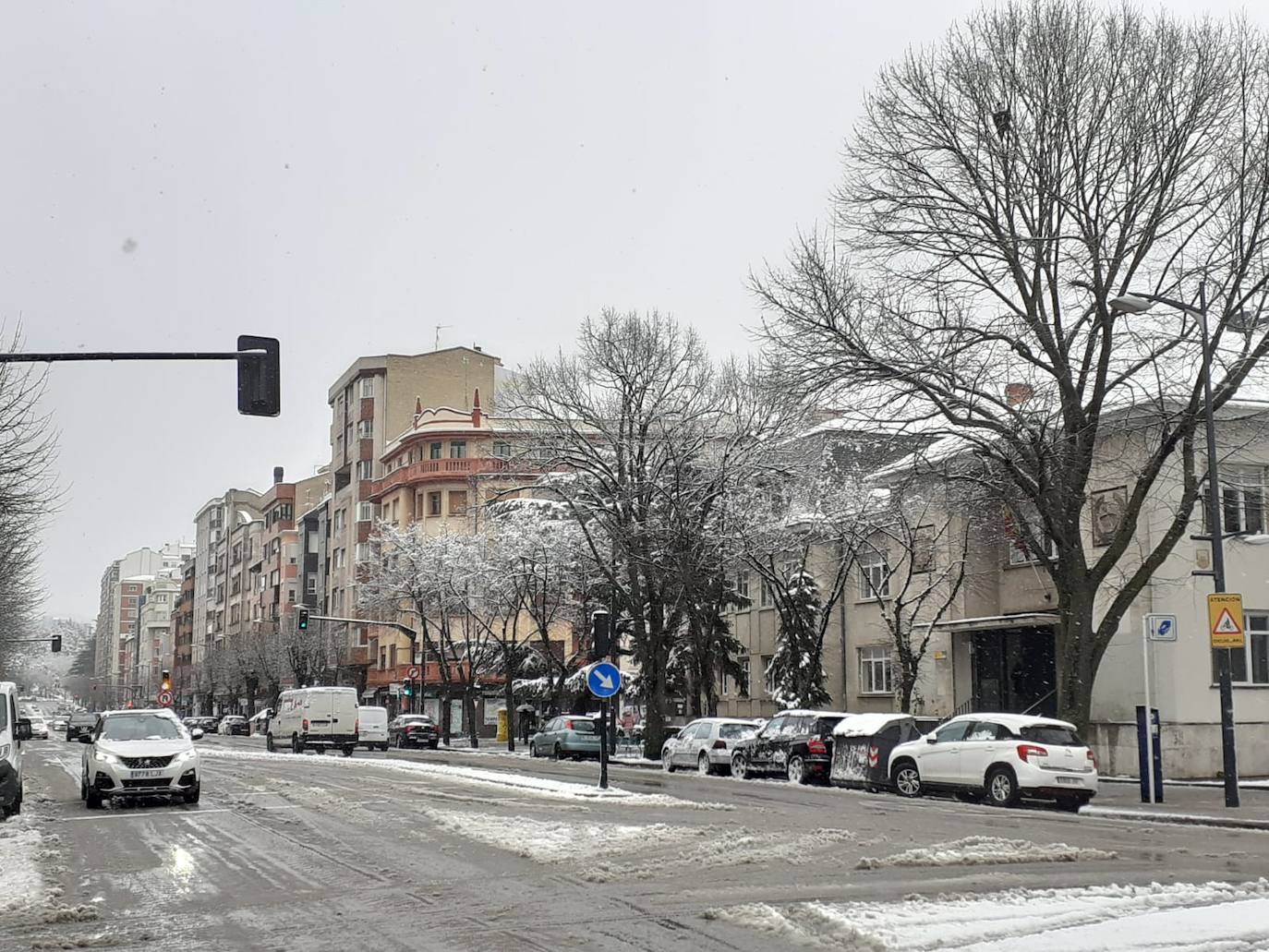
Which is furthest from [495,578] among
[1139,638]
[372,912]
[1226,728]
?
[372,912]

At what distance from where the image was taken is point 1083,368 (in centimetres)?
2598

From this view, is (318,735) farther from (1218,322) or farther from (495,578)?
(1218,322)

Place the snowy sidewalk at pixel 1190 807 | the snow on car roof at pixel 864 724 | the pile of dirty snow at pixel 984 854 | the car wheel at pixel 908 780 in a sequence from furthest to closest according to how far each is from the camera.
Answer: the snow on car roof at pixel 864 724, the car wheel at pixel 908 780, the snowy sidewalk at pixel 1190 807, the pile of dirty snow at pixel 984 854

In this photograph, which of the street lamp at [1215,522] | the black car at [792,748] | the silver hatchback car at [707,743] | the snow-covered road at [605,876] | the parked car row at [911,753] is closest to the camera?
the snow-covered road at [605,876]

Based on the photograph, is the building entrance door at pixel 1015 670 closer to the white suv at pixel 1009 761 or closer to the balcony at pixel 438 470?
the white suv at pixel 1009 761

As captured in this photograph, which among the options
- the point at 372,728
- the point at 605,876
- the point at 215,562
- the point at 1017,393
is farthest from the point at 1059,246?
the point at 215,562

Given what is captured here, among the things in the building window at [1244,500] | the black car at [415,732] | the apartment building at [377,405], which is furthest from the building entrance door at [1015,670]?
the apartment building at [377,405]

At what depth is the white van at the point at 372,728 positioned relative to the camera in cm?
5153

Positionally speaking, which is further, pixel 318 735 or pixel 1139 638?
pixel 318 735

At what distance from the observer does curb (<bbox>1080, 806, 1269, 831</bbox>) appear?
1923cm

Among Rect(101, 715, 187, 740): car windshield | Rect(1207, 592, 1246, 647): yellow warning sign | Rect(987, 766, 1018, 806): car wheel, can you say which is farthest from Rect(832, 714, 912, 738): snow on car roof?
Rect(101, 715, 187, 740): car windshield

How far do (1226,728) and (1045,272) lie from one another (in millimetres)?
9171

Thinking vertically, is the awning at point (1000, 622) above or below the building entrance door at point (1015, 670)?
above

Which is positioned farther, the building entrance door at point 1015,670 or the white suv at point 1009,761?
the building entrance door at point 1015,670
